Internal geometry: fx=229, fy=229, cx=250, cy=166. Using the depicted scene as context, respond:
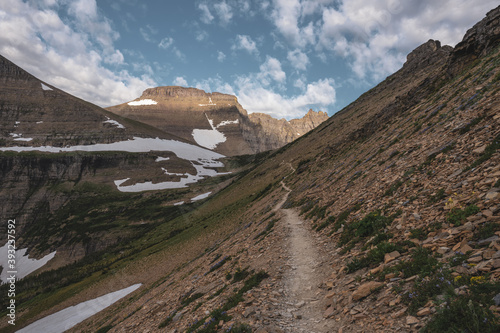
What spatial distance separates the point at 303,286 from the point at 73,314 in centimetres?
5238

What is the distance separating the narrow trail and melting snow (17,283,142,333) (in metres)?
36.9

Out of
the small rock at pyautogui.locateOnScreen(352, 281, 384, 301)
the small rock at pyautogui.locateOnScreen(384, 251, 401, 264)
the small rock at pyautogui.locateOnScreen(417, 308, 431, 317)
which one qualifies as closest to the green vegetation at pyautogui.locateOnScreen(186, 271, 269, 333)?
the small rock at pyautogui.locateOnScreen(352, 281, 384, 301)

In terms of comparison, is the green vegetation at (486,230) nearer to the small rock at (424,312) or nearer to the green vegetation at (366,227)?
the small rock at (424,312)

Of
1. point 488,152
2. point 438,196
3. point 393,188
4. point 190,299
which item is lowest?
point 190,299

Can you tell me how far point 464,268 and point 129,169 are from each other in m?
223

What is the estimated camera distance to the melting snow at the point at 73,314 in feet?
130

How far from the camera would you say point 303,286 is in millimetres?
10648

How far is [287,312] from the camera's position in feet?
29.6

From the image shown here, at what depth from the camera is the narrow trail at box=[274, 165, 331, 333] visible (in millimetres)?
8133

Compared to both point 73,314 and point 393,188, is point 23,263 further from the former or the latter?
point 393,188

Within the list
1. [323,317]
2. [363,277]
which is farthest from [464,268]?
[323,317]

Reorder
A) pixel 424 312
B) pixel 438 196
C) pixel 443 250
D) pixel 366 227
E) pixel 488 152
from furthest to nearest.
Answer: pixel 366 227 < pixel 438 196 < pixel 488 152 < pixel 443 250 < pixel 424 312

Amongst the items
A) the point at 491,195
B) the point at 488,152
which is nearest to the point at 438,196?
the point at 491,195

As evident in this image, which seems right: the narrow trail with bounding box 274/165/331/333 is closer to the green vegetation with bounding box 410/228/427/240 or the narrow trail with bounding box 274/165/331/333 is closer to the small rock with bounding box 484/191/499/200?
the green vegetation with bounding box 410/228/427/240
